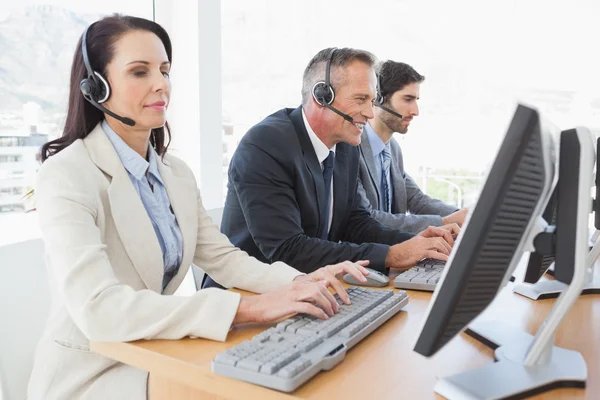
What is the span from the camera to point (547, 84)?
445 cm

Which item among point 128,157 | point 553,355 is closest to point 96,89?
point 128,157

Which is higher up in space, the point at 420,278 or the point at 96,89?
the point at 96,89

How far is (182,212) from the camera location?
1.41 m

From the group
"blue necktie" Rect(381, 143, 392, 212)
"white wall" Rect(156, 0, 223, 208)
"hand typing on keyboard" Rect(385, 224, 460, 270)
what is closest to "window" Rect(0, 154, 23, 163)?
"white wall" Rect(156, 0, 223, 208)

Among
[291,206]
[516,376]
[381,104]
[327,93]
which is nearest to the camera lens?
[516,376]

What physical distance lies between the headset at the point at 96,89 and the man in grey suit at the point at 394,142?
1.29 meters

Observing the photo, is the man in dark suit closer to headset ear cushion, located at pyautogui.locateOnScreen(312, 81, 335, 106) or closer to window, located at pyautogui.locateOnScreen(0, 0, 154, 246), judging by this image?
headset ear cushion, located at pyautogui.locateOnScreen(312, 81, 335, 106)

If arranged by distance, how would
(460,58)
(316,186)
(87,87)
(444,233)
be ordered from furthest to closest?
(460,58) < (316,186) < (444,233) < (87,87)

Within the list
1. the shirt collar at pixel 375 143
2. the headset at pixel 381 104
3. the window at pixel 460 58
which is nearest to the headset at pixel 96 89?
the shirt collar at pixel 375 143

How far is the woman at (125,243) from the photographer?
996 mm

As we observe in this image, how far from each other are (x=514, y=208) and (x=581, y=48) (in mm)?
4391

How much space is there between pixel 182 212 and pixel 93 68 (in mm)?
405

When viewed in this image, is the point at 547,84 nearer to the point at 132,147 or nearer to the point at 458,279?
the point at 132,147

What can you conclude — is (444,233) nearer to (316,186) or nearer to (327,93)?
(316,186)
